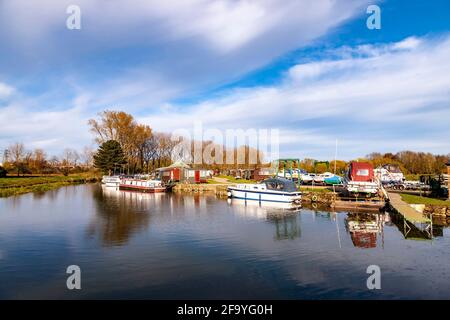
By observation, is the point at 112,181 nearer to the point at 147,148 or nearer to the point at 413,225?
the point at 147,148

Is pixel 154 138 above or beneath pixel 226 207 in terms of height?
above

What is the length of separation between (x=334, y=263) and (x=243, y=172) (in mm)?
57873

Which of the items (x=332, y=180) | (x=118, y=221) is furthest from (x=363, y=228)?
(x=332, y=180)

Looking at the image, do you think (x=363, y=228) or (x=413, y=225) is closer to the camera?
(x=413, y=225)

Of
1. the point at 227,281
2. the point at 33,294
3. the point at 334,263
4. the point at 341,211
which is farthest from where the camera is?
the point at 341,211

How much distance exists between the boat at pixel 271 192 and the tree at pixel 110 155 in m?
38.7

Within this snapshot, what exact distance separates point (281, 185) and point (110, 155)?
45106mm

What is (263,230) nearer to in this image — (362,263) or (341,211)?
(362,263)

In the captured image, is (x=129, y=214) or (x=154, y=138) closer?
(x=129, y=214)

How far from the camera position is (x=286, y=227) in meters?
24.5

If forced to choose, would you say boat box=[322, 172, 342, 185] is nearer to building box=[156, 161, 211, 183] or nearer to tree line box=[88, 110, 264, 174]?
building box=[156, 161, 211, 183]

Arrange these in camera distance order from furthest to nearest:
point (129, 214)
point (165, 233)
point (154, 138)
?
1. point (154, 138)
2. point (129, 214)
3. point (165, 233)
